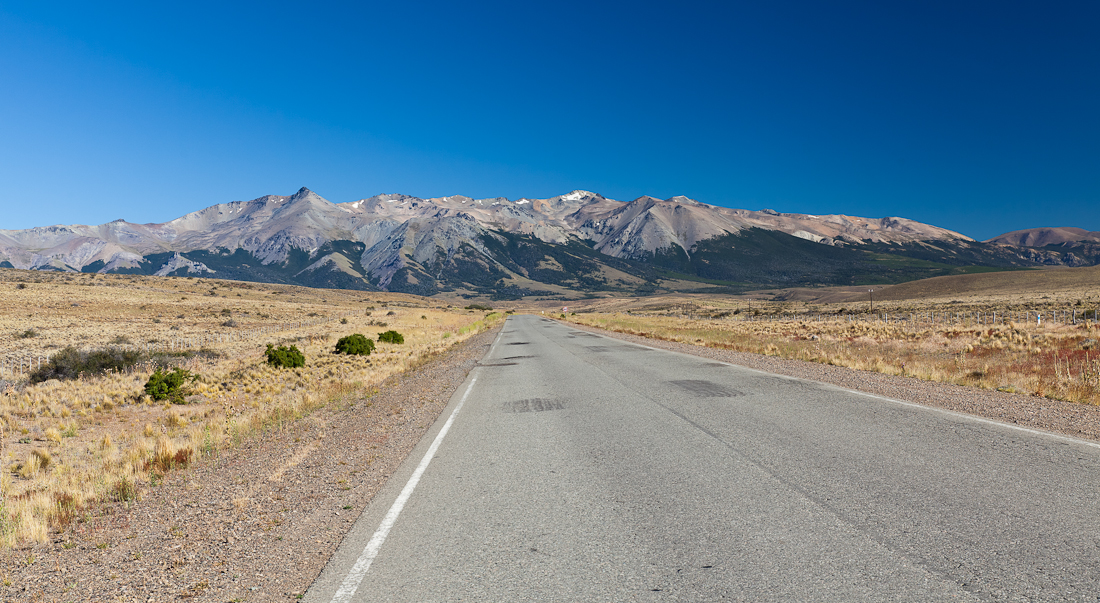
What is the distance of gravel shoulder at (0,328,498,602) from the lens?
414 cm

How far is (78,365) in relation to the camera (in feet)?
70.4

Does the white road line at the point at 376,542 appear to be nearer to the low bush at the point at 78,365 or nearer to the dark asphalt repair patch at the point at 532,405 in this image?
the dark asphalt repair patch at the point at 532,405

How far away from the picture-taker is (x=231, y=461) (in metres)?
8.16

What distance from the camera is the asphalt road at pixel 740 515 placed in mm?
3682

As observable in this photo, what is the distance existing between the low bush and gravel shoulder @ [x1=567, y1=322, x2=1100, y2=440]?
80.6 feet

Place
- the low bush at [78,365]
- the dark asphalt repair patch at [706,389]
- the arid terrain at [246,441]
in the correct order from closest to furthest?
the arid terrain at [246,441], the dark asphalt repair patch at [706,389], the low bush at [78,365]

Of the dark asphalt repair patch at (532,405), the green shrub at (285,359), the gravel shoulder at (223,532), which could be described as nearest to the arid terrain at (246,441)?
the gravel shoulder at (223,532)

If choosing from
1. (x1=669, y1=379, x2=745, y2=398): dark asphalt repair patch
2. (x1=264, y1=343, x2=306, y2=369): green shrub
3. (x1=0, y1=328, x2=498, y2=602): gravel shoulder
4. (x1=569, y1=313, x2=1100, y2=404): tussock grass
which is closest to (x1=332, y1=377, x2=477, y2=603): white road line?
(x1=0, y1=328, x2=498, y2=602): gravel shoulder

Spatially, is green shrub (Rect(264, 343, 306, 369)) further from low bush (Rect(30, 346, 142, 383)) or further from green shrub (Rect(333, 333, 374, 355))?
low bush (Rect(30, 346, 142, 383))

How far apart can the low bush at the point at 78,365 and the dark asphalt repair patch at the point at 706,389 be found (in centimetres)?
2180

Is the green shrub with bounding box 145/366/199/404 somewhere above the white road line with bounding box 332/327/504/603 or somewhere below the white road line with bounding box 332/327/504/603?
below

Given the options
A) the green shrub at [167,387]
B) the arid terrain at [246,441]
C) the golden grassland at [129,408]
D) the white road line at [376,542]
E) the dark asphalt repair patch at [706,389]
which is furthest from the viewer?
the green shrub at [167,387]

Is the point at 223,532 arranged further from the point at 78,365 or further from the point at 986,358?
the point at 986,358

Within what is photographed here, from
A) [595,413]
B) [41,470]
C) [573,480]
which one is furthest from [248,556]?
[41,470]
